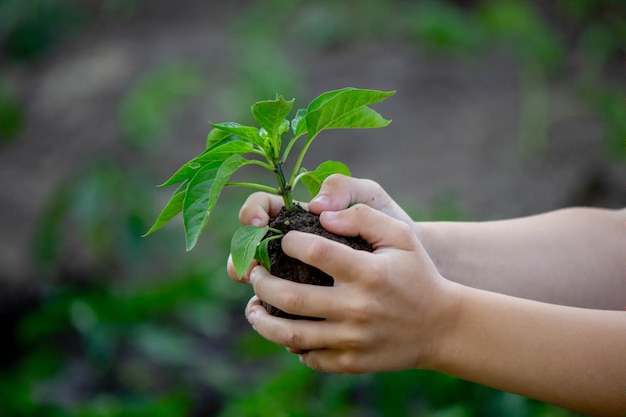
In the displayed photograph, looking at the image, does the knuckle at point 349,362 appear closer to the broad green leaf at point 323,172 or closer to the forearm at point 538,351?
the forearm at point 538,351

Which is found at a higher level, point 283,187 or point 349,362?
point 283,187

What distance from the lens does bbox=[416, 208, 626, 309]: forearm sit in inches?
59.8

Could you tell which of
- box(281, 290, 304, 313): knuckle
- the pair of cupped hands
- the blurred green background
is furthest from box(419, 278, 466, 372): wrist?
the blurred green background

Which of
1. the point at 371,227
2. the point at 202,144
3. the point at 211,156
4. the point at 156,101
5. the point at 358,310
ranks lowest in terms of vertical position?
the point at 202,144

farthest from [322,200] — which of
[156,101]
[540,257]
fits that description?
[156,101]

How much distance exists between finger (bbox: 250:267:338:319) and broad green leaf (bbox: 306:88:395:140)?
276 mm

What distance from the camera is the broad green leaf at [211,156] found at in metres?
1.22

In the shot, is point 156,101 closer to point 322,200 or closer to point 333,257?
point 322,200

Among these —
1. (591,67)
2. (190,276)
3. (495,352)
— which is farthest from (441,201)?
(495,352)

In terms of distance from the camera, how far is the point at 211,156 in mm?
1227

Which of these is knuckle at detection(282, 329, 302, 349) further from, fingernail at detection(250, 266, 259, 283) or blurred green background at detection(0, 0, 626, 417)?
blurred green background at detection(0, 0, 626, 417)

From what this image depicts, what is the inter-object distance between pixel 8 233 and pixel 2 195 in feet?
1.41

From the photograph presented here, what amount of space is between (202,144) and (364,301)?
347 centimetres

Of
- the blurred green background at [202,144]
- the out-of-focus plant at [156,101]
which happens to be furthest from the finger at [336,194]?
the out-of-focus plant at [156,101]
